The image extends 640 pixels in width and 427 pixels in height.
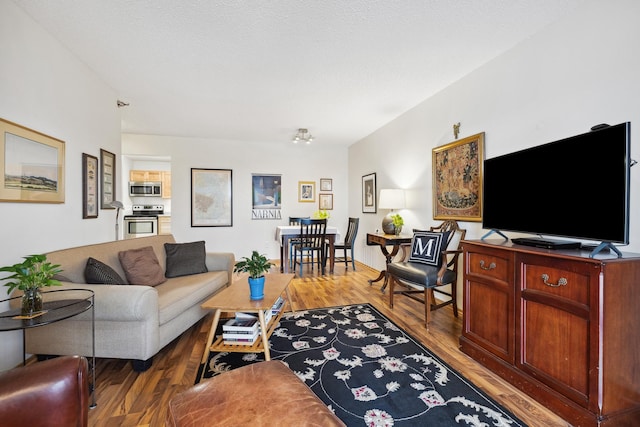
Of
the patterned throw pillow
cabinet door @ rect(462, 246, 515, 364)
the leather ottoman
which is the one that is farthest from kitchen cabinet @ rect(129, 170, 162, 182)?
cabinet door @ rect(462, 246, 515, 364)

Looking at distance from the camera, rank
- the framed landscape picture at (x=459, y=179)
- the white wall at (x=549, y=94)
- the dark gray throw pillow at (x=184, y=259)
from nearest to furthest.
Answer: the white wall at (x=549, y=94)
the framed landscape picture at (x=459, y=179)
the dark gray throw pillow at (x=184, y=259)

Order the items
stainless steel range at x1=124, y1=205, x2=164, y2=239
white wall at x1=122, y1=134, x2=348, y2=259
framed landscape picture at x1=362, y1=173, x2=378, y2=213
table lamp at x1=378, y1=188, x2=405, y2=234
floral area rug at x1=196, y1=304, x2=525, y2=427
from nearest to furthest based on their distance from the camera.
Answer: floral area rug at x1=196, y1=304, x2=525, y2=427, table lamp at x1=378, y1=188, x2=405, y2=234, framed landscape picture at x1=362, y1=173, x2=378, y2=213, white wall at x1=122, y1=134, x2=348, y2=259, stainless steel range at x1=124, y1=205, x2=164, y2=239

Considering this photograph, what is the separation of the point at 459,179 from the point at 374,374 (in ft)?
7.18

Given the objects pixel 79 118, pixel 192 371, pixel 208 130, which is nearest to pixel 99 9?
pixel 79 118

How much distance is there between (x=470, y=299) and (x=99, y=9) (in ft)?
11.4

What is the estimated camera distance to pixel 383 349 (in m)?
2.19

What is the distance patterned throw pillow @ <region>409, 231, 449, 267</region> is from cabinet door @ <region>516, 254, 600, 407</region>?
3.64ft

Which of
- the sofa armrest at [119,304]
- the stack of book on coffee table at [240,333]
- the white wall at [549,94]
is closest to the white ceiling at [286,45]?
the white wall at [549,94]

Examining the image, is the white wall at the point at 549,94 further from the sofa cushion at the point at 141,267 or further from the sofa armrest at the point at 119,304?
the sofa cushion at the point at 141,267

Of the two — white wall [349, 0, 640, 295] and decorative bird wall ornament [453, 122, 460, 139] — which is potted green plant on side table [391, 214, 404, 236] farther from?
decorative bird wall ornament [453, 122, 460, 139]

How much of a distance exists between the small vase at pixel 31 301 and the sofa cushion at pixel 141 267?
957mm

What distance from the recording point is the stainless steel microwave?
6281 mm

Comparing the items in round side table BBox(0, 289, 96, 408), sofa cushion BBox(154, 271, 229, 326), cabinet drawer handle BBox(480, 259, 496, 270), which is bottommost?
sofa cushion BBox(154, 271, 229, 326)

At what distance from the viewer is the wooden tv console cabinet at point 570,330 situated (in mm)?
1338
